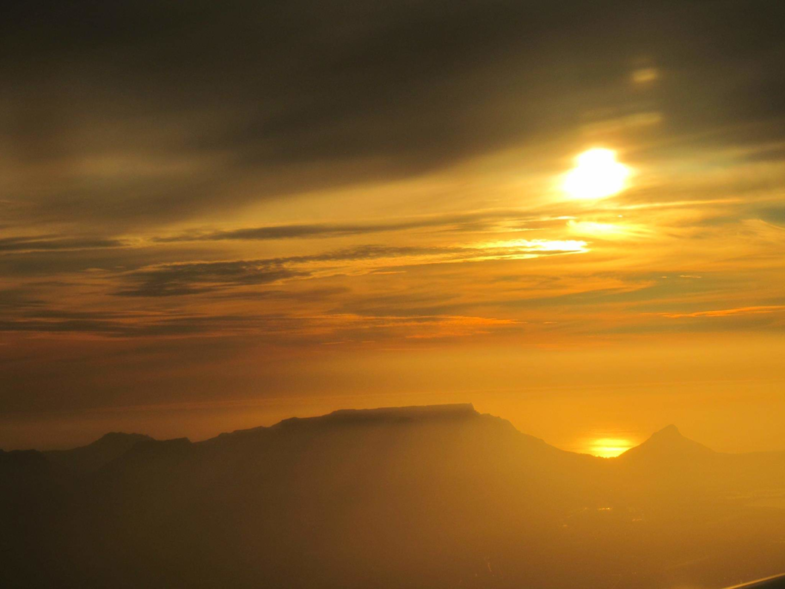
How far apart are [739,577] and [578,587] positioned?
43.8 metres

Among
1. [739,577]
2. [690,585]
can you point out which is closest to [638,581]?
[690,585]

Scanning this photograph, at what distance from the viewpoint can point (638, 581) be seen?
198500 millimetres

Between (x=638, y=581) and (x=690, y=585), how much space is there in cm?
1442

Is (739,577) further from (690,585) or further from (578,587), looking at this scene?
(578,587)

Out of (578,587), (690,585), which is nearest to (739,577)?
(690,585)

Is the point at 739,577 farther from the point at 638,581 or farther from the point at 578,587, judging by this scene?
the point at 578,587

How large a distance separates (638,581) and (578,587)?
16694 mm

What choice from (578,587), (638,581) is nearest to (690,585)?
(638,581)

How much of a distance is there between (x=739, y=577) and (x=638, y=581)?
27.1 m

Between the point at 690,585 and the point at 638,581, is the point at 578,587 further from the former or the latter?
the point at 690,585

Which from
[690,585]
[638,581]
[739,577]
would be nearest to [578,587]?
[638,581]

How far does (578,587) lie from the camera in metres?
200

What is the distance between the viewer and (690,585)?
189m

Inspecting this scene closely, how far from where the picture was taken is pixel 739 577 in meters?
196
